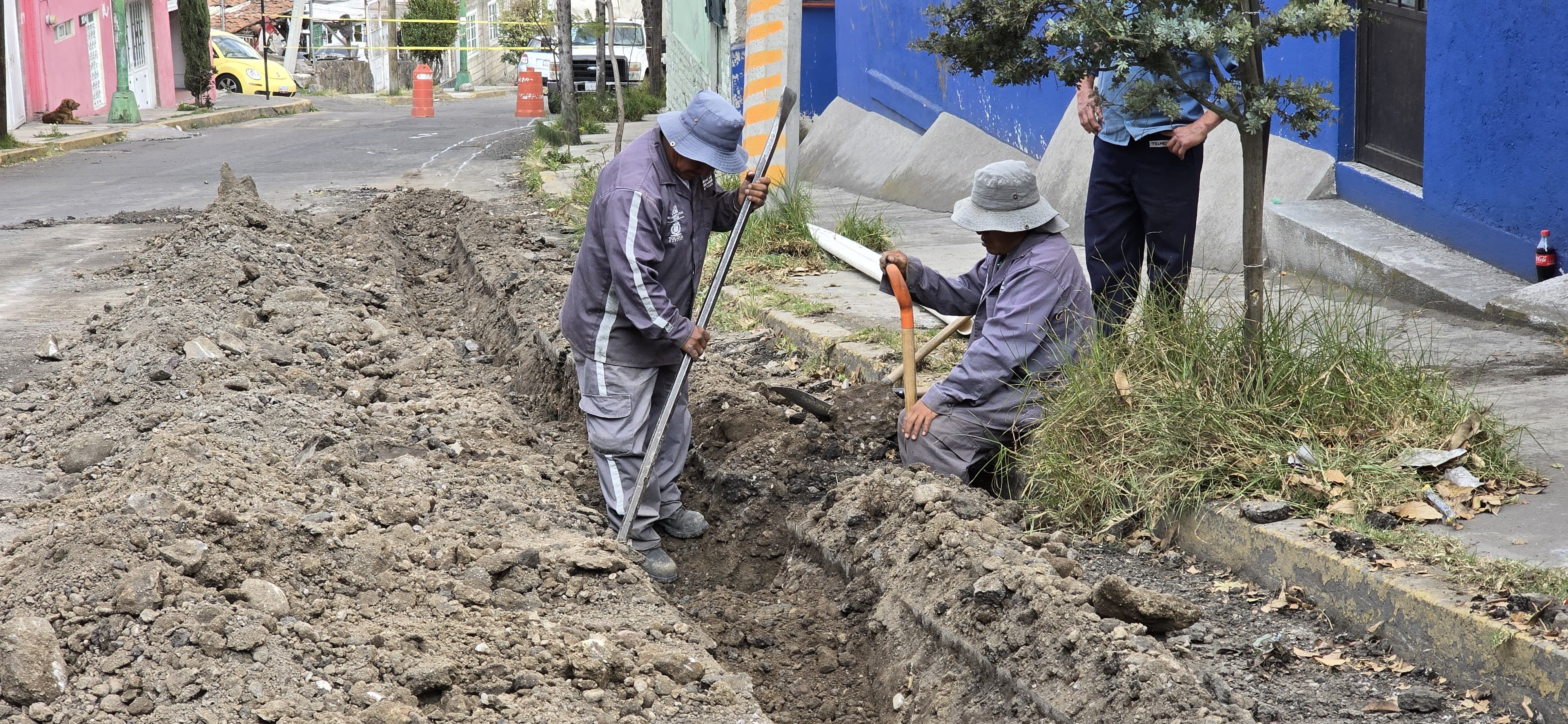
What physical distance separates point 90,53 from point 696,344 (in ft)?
92.1

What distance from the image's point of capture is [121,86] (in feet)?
95.5

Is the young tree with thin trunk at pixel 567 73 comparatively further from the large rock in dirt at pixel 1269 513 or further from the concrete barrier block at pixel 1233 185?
the large rock in dirt at pixel 1269 513

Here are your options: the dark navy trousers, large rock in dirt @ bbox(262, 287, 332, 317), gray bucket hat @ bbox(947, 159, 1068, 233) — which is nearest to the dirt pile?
large rock in dirt @ bbox(262, 287, 332, 317)

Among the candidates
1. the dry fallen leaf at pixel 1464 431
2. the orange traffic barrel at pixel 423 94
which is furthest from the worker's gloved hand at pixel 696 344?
the orange traffic barrel at pixel 423 94

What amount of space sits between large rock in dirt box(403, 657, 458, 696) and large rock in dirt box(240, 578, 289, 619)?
0.47m

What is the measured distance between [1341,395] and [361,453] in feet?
11.7

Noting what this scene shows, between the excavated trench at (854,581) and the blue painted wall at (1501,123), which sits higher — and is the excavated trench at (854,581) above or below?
below

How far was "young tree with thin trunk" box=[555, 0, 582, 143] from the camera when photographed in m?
17.9

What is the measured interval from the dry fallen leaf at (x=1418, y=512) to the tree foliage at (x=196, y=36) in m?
32.8

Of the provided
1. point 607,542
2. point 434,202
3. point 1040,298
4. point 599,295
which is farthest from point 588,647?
point 434,202

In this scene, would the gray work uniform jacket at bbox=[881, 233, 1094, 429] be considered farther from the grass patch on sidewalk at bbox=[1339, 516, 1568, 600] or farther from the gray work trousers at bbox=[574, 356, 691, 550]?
the grass patch on sidewalk at bbox=[1339, 516, 1568, 600]

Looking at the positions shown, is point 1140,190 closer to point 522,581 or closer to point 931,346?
point 931,346

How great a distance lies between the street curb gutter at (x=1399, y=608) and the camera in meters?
2.93

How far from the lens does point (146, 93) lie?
32.0m
